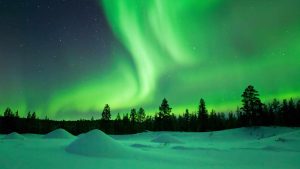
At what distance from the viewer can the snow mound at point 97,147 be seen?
1598cm

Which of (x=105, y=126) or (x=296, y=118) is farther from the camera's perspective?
(x=105, y=126)

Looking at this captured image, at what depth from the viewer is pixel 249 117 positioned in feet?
171

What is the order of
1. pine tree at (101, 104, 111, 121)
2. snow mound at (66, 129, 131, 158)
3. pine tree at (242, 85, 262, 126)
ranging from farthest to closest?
pine tree at (101, 104, 111, 121) → pine tree at (242, 85, 262, 126) → snow mound at (66, 129, 131, 158)

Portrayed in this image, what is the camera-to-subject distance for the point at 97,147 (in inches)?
671

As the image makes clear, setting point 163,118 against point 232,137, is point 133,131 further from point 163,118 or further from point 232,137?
point 232,137

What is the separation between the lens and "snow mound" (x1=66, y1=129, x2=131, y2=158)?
1598 centimetres

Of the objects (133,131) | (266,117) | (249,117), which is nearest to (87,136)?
(249,117)

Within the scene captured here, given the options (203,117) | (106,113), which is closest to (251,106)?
(203,117)

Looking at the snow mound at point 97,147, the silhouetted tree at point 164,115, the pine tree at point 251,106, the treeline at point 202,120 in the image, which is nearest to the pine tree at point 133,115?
the treeline at point 202,120

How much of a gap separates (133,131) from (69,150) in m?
81.3

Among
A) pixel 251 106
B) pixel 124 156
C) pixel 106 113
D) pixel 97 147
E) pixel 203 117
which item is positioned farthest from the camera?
pixel 106 113

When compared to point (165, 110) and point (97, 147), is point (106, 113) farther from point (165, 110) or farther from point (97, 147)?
point (97, 147)

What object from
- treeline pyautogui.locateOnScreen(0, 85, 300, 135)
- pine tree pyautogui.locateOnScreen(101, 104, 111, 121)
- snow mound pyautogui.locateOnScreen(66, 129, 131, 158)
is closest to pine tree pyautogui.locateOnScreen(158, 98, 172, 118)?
treeline pyautogui.locateOnScreen(0, 85, 300, 135)

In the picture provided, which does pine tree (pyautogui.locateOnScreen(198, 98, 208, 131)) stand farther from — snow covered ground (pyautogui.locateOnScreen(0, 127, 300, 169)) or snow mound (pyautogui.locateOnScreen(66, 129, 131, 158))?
snow mound (pyautogui.locateOnScreen(66, 129, 131, 158))
